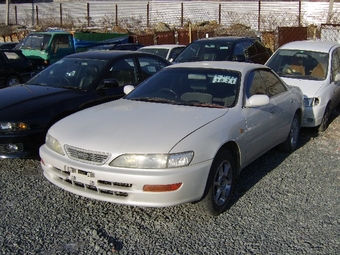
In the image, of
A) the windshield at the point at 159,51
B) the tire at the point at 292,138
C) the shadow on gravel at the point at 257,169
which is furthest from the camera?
the windshield at the point at 159,51

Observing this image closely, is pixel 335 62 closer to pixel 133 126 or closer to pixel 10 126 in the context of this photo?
pixel 133 126

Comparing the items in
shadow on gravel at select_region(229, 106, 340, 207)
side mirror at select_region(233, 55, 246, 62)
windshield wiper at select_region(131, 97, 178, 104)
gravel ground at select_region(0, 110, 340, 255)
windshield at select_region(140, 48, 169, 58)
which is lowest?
gravel ground at select_region(0, 110, 340, 255)

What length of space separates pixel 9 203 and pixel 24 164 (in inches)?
52.2

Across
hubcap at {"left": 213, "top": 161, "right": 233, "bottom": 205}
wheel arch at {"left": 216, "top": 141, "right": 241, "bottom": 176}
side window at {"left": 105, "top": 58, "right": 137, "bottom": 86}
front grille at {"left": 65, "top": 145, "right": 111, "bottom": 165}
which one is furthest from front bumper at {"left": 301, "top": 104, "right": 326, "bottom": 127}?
front grille at {"left": 65, "top": 145, "right": 111, "bottom": 165}

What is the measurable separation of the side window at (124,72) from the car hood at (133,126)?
1.90 metres

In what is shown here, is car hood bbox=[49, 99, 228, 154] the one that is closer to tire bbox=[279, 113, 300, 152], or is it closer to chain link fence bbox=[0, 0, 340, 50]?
tire bbox=[279, 113, 300, 152]

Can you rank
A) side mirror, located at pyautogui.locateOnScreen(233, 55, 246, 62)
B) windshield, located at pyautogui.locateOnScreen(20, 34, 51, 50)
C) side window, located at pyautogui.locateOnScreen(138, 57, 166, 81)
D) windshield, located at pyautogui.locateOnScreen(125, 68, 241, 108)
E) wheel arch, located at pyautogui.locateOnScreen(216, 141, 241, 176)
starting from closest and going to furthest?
wheel arch, located at pyautogui.locateOnScreen(216, 141, 241, 176) → windshield, located at pyautogui.locateOnScreen(125, 68, 241, 108) → side window, located at pyautogui.locateOnScreen(138, 57, 166, 81) → side mirror, located at pyautogui.locateOnScreen(233, 55, 246, 62) → windshield, located at pyautogui.locateOnScreen(20, 34, 51, 50)

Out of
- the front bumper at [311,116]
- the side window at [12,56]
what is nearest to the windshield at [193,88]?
the front bumper at [311,116]

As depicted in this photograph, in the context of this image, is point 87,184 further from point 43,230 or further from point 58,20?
point 58,20

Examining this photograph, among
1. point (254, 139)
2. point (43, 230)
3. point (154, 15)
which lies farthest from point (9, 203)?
point (154, 15)

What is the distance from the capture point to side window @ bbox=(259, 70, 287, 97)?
567 cm

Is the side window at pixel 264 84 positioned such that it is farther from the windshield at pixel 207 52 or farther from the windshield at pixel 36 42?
the windshield at pixel 36 42

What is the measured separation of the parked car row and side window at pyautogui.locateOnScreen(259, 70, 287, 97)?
0.8 inches

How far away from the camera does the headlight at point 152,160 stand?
12.4 feet
